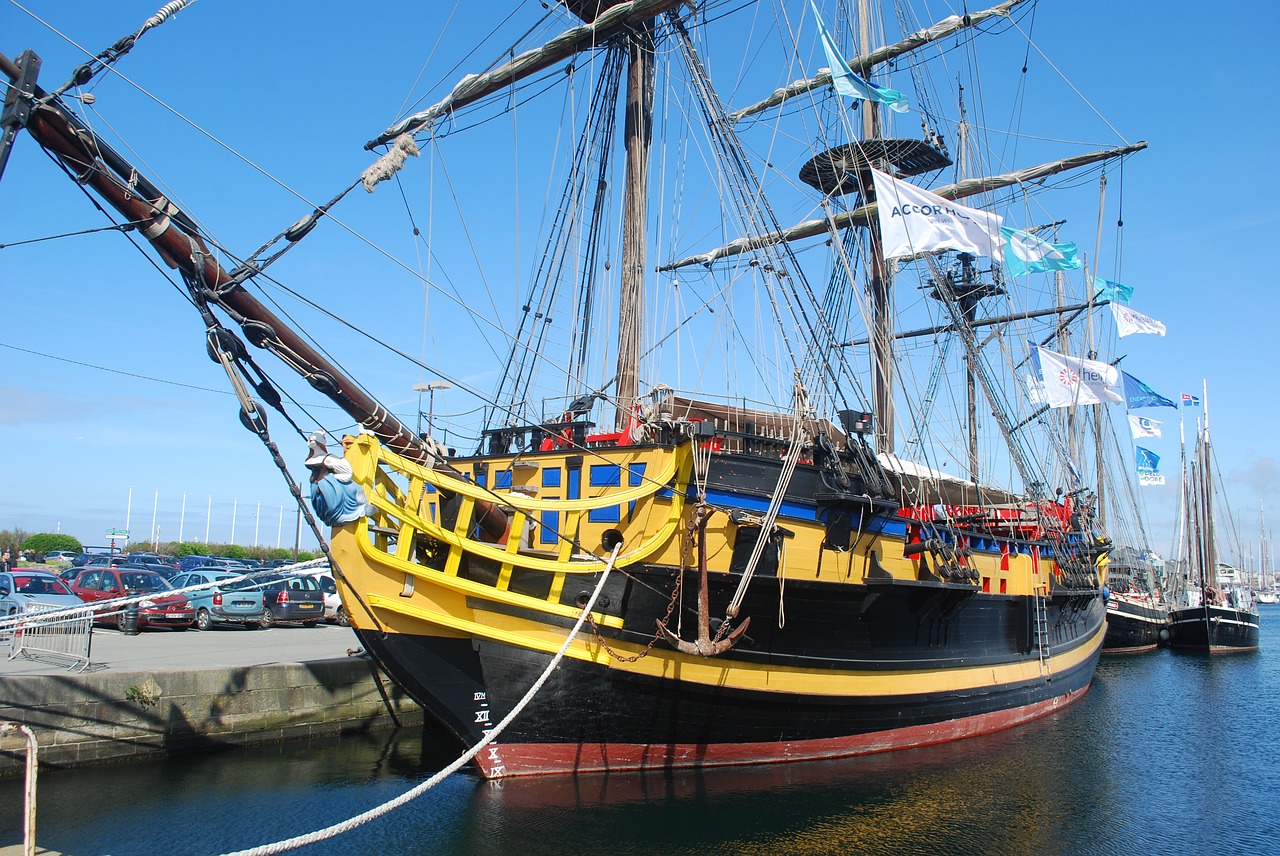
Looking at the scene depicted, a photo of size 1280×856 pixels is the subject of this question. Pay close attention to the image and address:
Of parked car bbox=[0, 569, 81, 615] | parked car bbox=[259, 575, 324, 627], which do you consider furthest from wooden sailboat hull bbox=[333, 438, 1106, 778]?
parked car bbox=[259, 575, 324, 627]

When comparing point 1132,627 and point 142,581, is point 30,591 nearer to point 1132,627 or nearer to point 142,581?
point 142,581

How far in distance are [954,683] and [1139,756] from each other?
4.31 m

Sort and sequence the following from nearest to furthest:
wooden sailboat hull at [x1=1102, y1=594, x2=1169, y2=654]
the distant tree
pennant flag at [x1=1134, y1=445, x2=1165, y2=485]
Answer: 1. wooden sailboat hull at [x1=1102, y1=594, x2=1169, y2=654]
2. pennant flag at [x1=1134, y1=445, x2=1165, y2=485]
3. the distant tree

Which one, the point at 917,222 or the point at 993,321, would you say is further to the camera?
the point at 993,321

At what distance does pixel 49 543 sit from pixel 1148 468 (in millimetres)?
77202

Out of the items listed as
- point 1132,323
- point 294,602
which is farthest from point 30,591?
point 1132,323

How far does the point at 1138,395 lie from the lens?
39000mm

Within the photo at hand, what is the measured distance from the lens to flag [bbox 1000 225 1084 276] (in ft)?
78.1

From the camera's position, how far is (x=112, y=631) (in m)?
19.5

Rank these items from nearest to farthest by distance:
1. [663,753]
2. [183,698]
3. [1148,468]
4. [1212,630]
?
1. [663,753]
2. [183,698]
3. [1212,630]
4. [1148,468]

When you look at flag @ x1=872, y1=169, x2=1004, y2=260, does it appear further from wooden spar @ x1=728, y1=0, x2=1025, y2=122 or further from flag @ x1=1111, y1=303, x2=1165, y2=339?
flag @ x1=1111, y1=303, x2=1165, y2=339

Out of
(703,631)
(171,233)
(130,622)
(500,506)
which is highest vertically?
(171,233)

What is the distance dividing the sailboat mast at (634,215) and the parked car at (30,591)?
11.5 metres

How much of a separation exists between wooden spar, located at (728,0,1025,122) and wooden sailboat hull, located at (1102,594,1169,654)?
26243 millimetres
